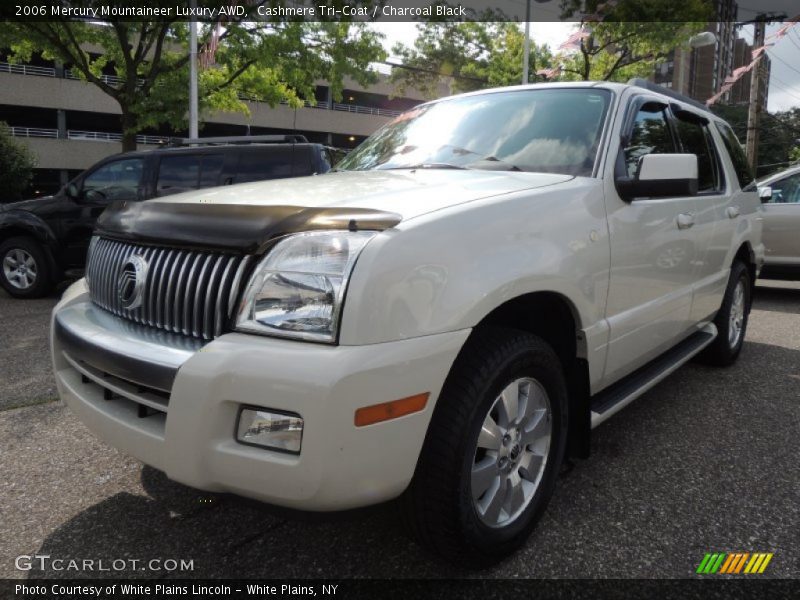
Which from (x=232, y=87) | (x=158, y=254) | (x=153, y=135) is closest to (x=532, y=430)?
(x=158, y=254)

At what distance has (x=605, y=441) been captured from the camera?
316 cm

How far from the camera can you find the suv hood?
5.75 ft

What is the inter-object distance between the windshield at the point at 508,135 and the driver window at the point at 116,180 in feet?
16.9

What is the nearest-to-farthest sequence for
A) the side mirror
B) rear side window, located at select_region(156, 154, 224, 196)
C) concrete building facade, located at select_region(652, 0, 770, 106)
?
the side mirror → rear side window, located at select_region(156, 154, 224, 196) → concrete building facade, located at select_region(652, 0, 770, 106)

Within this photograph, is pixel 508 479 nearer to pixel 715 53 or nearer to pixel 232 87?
pixel 232 87

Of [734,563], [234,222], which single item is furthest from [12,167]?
[734,563]

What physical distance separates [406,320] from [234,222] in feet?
2.03

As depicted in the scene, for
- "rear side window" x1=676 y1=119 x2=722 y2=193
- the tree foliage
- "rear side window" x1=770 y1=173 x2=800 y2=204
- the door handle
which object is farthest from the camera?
the tree foliage

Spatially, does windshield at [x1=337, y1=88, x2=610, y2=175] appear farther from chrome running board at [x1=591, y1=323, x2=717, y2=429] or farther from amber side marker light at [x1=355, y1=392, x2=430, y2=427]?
amber side marker light at [x1=355, y1=392, x2=430, y2=427]

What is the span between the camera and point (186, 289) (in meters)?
1.91

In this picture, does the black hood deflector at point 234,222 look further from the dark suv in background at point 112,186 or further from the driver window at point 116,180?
the driver window at point 116,180

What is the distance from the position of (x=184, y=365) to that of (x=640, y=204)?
2.04 metres
